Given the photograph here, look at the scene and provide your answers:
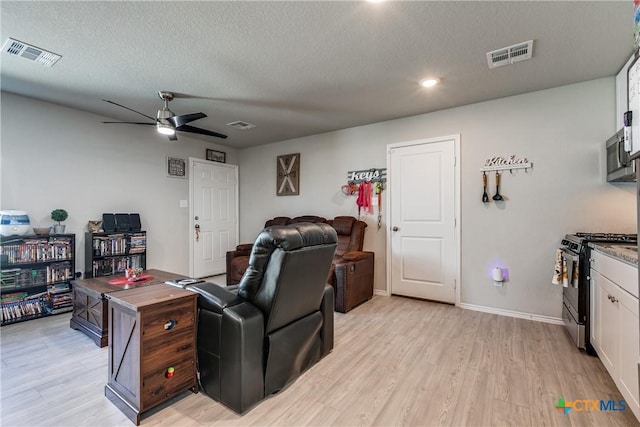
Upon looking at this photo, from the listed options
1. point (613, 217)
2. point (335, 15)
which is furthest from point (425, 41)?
point (613, 217)

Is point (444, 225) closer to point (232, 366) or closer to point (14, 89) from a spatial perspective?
point (232, 366)

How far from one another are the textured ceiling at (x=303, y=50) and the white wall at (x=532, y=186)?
9.2 inches

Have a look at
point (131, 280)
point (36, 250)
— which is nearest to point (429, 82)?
point (131, 280)

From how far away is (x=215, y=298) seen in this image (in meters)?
1.75

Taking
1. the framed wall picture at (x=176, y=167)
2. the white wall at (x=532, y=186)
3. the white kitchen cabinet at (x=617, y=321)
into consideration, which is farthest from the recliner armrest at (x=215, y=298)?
the framed wall picture at (x=176, y=167)

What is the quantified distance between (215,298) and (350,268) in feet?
6.50

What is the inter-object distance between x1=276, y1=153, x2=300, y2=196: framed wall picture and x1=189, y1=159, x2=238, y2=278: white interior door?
3.63 ft

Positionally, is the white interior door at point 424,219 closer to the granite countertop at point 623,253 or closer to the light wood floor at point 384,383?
the light wood floor at point 384,383

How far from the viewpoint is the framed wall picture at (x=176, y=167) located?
4734 mm

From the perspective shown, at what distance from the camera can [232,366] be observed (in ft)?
5.37

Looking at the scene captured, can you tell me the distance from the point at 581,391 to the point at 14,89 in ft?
18.6

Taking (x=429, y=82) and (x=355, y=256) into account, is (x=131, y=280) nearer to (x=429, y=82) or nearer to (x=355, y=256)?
(x=355, y=256)

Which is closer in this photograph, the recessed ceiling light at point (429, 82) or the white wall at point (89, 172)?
the recessed ceiling light at point (429, 82)

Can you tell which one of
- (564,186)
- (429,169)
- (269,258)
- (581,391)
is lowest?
(581,391)
